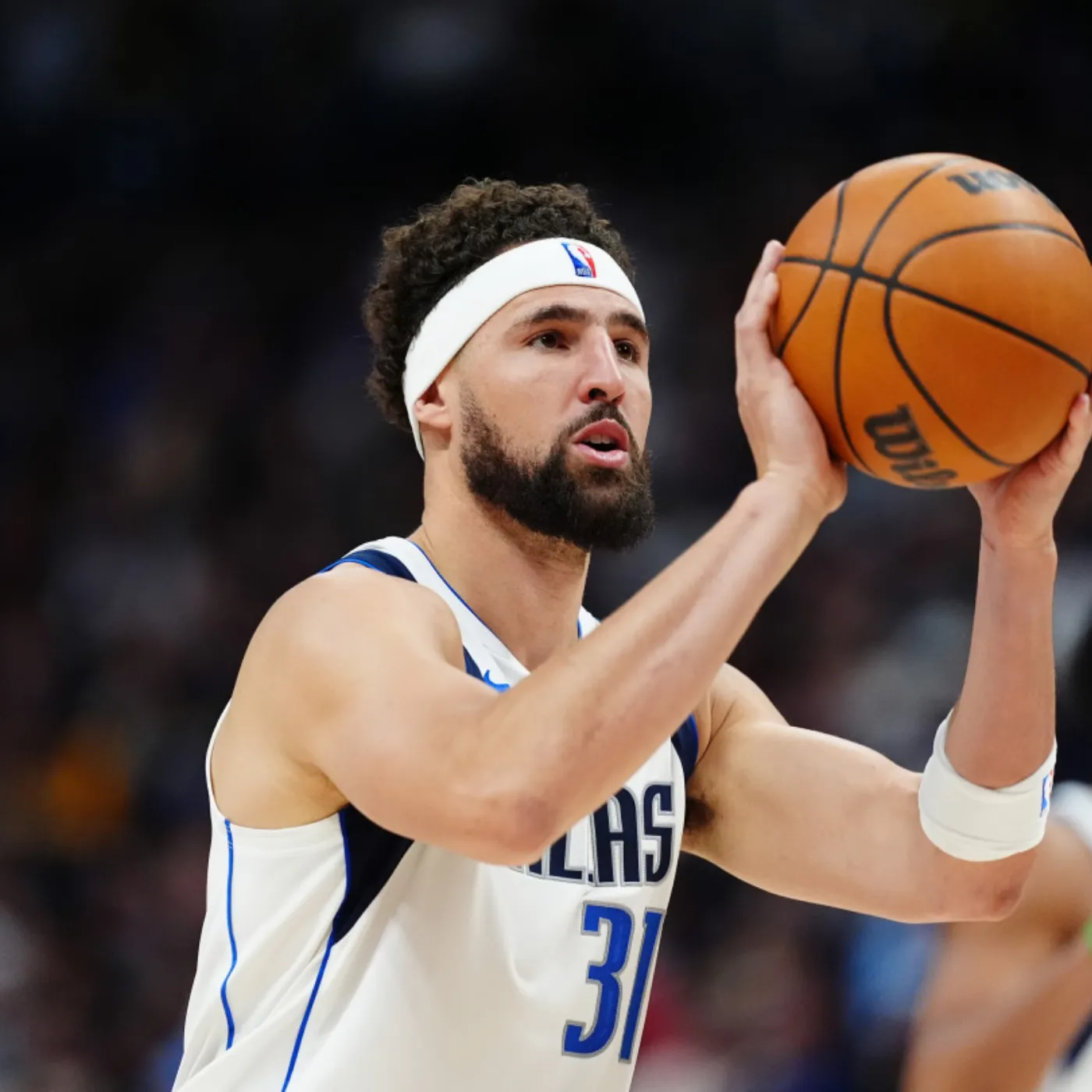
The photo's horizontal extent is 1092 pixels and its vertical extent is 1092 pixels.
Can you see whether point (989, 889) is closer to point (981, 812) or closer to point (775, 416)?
point (981, 812)

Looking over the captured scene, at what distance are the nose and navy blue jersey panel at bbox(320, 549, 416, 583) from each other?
549mm

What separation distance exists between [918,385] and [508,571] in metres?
1.18

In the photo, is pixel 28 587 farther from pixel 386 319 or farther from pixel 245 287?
pixel 386 319

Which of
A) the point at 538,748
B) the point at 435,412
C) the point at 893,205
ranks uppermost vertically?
the point at 893,205

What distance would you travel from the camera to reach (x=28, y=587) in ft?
25.6

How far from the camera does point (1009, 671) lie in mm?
3018

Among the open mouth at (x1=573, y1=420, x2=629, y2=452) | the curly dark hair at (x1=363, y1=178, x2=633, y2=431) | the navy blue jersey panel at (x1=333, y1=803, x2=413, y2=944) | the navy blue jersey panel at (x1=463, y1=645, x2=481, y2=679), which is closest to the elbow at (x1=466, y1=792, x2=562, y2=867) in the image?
the navy blue jersey panel at (x1=333, y1=803, x2=413, y2=944)

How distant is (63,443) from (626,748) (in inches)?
247

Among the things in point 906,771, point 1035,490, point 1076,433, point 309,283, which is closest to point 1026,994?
point 906,771

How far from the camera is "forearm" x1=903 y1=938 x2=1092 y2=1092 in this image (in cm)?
307

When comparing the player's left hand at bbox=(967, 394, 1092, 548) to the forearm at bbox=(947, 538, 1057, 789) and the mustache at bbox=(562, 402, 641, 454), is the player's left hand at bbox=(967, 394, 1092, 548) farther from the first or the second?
the mustache at bbox=(562, 402, 641, 454)

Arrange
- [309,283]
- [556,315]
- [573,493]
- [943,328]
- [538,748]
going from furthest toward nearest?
[309,283], [556,315], [573,493], [943,328], [538,748]

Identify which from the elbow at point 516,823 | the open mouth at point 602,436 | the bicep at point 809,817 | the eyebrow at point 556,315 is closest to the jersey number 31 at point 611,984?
the bicep at point 809,817

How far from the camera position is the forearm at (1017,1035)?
3.07 meters
